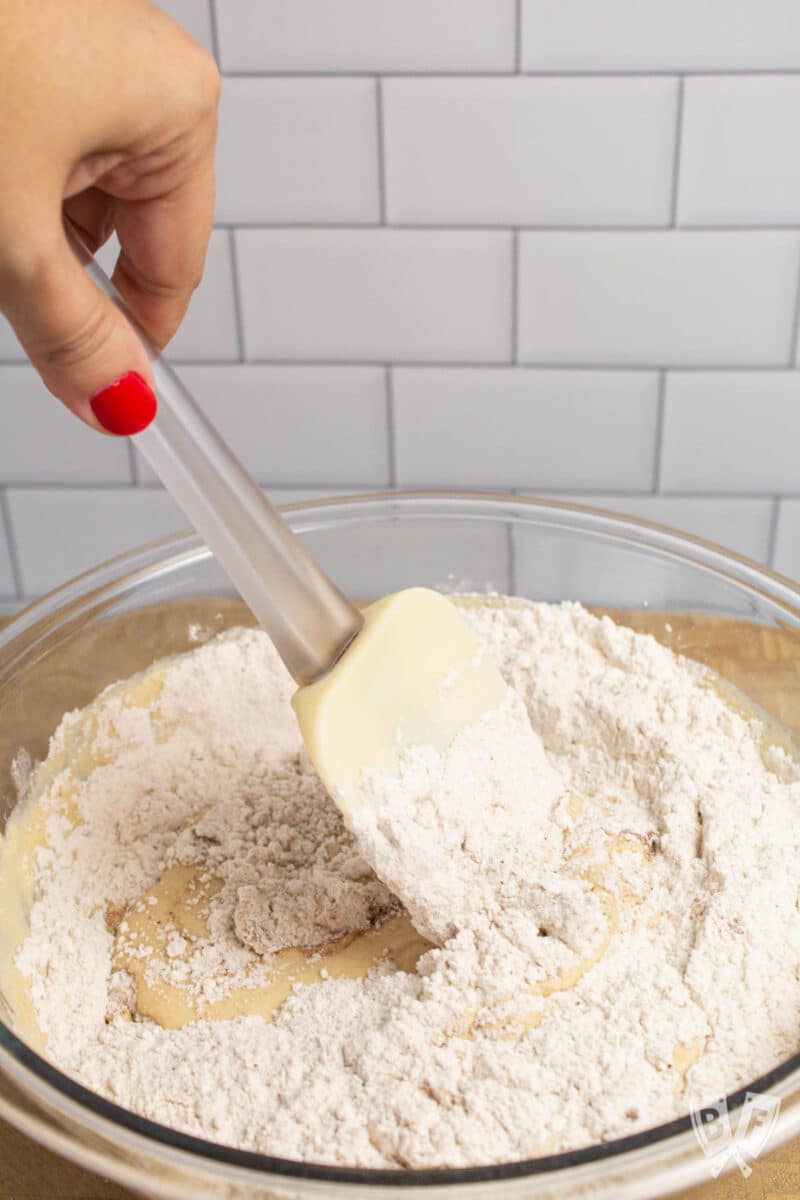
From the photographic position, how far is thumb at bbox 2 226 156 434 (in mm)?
483

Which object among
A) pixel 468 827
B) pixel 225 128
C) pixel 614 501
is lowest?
pixel 614 501

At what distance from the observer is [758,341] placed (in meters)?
1.19

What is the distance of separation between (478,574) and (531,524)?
0.21 ft

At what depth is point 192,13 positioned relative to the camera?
1.07 meters

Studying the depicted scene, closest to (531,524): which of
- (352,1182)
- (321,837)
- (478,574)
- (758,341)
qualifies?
(478,574)

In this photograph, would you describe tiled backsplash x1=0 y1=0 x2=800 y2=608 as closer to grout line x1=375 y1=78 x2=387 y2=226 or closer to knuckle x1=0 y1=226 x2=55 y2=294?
grout line x1=375 y1=78 x2=387 y2=226

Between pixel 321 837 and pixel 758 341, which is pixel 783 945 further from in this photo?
pixel 758 341

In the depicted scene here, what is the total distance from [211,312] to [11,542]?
0.39 m

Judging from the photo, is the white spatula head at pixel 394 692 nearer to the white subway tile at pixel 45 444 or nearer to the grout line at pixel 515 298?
the grout line at pixel 515 298

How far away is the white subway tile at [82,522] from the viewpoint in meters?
1.31

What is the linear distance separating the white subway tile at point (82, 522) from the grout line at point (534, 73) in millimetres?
469

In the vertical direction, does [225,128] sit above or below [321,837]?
above

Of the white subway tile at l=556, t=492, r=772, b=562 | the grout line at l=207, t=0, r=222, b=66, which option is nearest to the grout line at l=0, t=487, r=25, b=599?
the grout line at l=207, t=0, r=222, b=66

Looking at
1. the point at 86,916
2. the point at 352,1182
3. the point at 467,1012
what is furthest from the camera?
the point at 86,916
